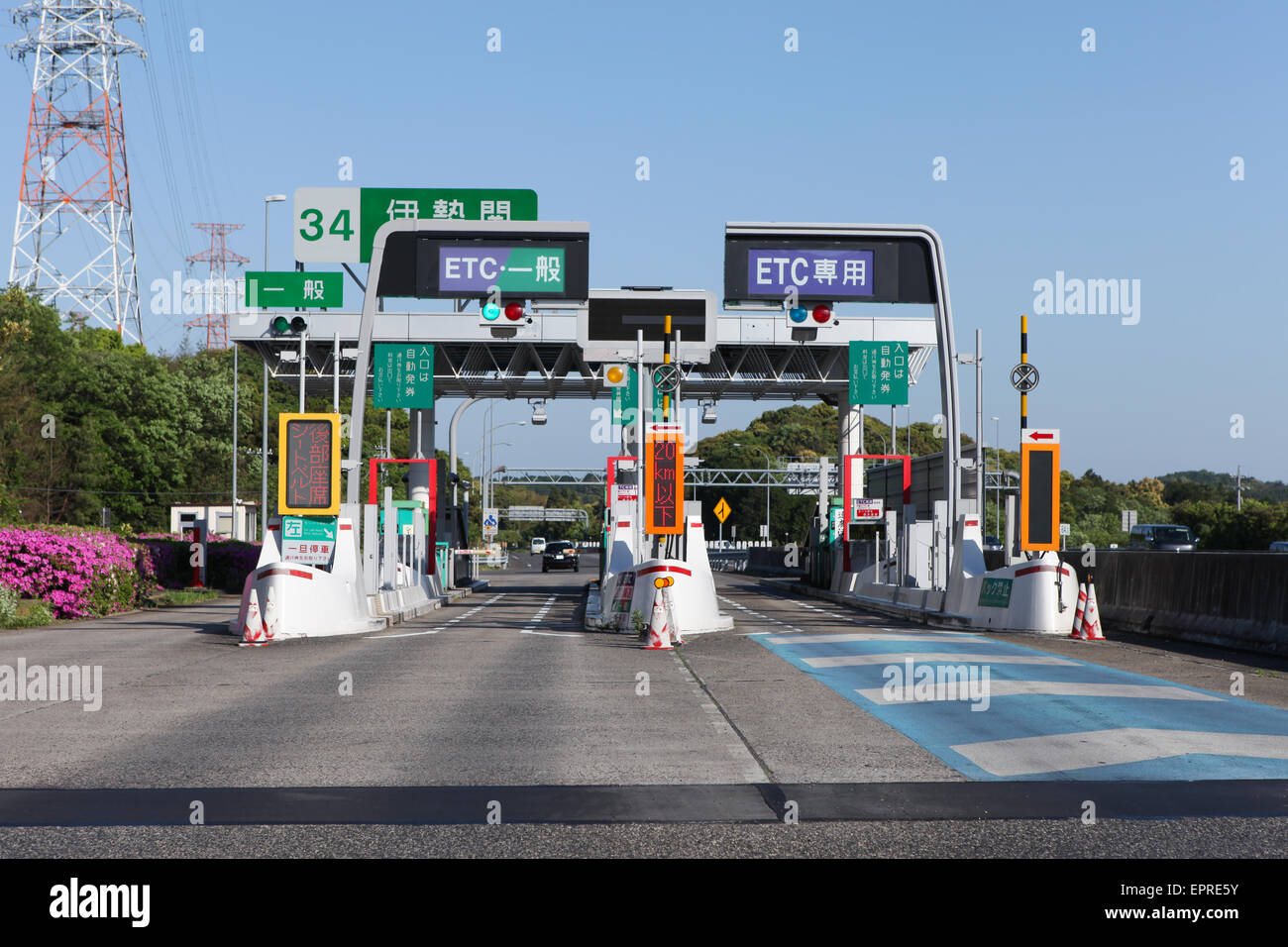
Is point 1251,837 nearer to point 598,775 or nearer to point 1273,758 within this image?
point 1273,758

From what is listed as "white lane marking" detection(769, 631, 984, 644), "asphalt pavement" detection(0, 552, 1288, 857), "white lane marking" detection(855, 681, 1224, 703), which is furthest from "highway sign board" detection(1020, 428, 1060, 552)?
"white lane marking" detection(855, 681, 1224, 703)

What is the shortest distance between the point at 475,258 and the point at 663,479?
23.2ft

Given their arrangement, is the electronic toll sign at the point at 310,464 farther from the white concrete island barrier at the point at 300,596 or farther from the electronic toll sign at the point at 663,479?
the electronic toll sign at the point at 663,479

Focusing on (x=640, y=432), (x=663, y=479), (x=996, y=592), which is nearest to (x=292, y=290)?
(x=640, y=432)

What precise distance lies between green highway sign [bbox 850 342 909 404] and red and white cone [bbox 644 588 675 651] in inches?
713

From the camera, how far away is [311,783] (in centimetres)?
779

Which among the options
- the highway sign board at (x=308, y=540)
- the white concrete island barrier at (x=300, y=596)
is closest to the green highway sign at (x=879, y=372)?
the highway sign board at (x=308, y=540)

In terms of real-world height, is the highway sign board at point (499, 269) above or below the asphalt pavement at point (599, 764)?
above

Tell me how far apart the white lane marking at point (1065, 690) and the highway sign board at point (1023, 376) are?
28.2 feet

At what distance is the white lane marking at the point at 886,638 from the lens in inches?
731

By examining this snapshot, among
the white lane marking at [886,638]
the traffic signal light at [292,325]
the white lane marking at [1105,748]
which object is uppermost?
the traffic signal light at [292,325]

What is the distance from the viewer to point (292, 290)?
123 ft

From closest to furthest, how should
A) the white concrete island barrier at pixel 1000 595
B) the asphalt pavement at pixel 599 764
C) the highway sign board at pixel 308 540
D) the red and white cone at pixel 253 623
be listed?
1. the asphalt pavement at pixel 599 764
2. the red and white cone at pixel 253 623
3. the white concrete island barrier at pixel 1000 595
4. the highway sign board at pixel 308 540
